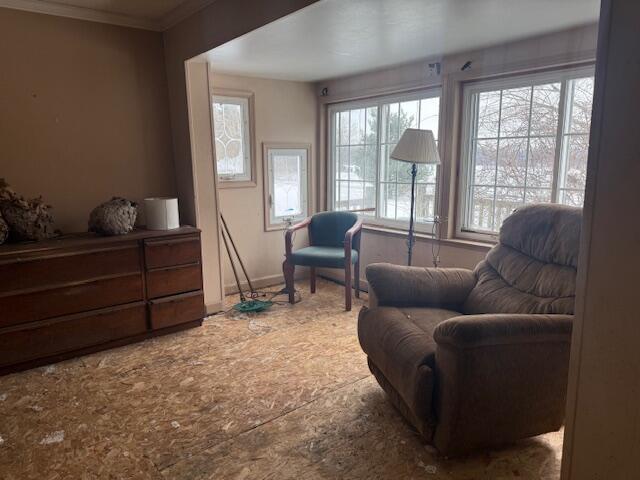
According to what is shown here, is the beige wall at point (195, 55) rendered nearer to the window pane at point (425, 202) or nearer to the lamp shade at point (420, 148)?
the lamp shade at point (420, 148)

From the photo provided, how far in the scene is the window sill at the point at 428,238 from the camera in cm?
345

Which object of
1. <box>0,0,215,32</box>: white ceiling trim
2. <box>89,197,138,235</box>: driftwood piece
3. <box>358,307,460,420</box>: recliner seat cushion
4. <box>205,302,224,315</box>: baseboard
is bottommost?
<box>205,302,224,315</box>: baseboard

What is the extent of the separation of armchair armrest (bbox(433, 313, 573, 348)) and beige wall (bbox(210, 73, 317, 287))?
2.97 meters

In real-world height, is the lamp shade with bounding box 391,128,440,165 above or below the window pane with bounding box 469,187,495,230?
above

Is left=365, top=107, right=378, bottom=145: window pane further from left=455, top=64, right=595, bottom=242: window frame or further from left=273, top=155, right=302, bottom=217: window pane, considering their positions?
left=455, top=64, right=595, bottom=242: window frame

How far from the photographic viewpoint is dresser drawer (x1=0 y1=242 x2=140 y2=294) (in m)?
2.68

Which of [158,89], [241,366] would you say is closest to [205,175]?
[158,89]

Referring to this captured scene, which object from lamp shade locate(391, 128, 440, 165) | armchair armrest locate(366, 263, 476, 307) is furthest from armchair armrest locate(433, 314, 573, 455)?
lamp shade locate(391, 128, 440, 165)

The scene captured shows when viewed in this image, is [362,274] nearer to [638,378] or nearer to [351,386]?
[351,386]

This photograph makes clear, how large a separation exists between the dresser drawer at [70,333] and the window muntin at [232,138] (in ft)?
5.40

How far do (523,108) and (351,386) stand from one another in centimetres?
226

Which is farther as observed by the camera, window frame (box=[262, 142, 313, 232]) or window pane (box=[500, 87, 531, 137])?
window frame (box=[262, 142, 313, 232])

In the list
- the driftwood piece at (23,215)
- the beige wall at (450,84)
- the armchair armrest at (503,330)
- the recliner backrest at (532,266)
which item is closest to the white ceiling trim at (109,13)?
the driftwood piece at (23,215)

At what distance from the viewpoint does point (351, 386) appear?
2594mm
